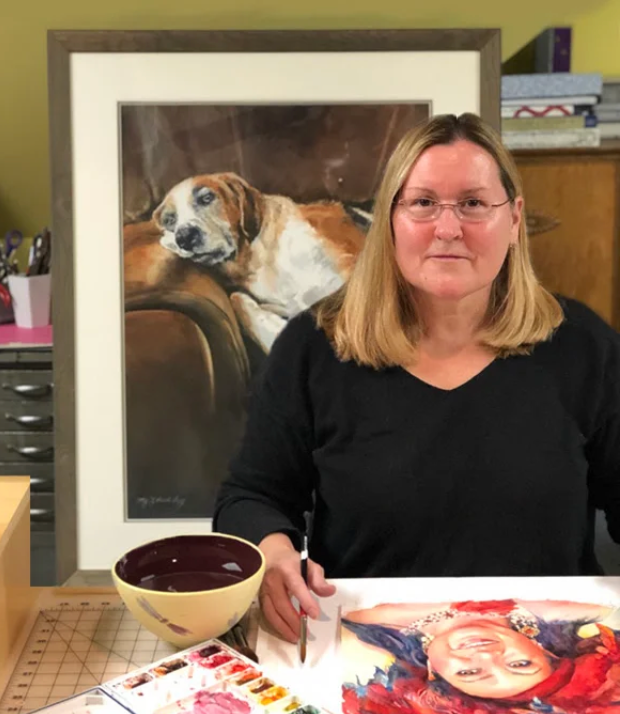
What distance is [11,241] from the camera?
256cm

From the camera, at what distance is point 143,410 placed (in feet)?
6.07

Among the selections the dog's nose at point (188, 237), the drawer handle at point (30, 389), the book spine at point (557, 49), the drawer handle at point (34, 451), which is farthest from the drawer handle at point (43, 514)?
the book spine at point (557, 49)

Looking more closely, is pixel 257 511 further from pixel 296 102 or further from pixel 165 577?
pixel 296 102

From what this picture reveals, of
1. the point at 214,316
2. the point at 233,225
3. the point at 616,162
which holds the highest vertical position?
the point at 616,162

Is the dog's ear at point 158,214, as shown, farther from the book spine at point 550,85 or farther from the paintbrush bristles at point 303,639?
the paintbrush bristles at point 303,639

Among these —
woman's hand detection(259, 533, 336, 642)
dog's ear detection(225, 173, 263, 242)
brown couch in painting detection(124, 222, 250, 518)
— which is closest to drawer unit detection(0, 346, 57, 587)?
brown couch in painting detection(124, 222, 250, 518)

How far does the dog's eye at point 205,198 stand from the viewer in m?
1.80

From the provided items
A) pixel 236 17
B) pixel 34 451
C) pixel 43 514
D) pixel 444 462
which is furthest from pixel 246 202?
pixel 43 514

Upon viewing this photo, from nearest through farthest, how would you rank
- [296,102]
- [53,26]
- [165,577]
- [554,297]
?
[165,577]
[554,297]
[296,102]
[53,26]

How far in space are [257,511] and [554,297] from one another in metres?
0.53

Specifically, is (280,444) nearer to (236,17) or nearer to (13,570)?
(13,570)

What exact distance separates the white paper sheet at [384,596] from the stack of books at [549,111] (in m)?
1.57

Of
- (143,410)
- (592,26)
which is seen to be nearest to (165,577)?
(143,410)

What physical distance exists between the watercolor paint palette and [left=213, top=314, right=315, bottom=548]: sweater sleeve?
37 centimetres
